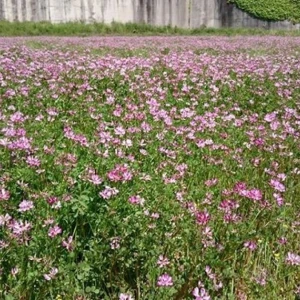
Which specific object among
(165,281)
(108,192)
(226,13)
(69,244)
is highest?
(226,13)

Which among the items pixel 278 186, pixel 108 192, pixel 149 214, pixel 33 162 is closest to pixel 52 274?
pixel 108 192

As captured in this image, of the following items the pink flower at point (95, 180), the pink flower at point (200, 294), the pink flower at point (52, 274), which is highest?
the pink flower at point (95, 180)

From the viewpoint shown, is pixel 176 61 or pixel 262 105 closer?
pixel 262 105

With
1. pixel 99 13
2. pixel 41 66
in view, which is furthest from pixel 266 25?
pixel 41 66

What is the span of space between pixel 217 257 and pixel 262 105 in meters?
4.91

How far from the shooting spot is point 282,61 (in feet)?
38.3

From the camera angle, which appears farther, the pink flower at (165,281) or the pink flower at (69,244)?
the pink flower at (69,244)

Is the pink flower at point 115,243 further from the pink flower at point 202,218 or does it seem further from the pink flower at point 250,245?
the pink flower at point 250,245

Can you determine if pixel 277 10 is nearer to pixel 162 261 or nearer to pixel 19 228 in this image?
pixel 162 261

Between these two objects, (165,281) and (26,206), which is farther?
(26,206)

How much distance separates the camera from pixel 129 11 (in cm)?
3061

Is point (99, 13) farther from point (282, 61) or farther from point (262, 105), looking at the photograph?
point (262, 105)

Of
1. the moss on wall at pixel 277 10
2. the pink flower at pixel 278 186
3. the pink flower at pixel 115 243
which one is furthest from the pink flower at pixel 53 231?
the moss on wall at pixel 277 10

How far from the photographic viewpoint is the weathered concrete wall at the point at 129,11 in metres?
29.8
